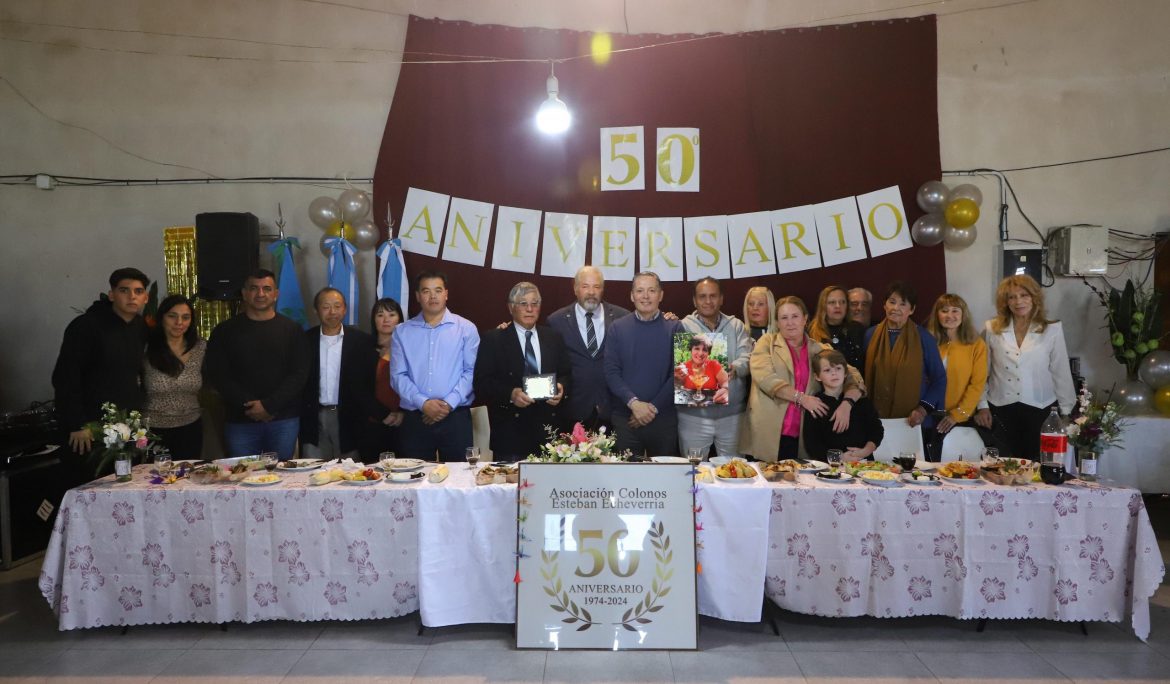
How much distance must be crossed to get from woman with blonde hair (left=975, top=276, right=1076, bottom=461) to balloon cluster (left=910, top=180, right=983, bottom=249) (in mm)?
967

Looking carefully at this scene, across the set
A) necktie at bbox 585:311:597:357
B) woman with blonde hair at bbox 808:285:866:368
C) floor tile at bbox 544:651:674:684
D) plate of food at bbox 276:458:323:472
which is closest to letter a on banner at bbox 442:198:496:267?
necktie at bbox 585:311:597:357

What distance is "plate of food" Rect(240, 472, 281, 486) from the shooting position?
341 cm

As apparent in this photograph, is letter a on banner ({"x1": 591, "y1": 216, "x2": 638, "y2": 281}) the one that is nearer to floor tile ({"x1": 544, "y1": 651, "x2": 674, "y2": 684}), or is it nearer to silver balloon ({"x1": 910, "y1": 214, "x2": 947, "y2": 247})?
silver balloon ({"x1": 910, "y1": 214, "x2": 947, "y2": 247})

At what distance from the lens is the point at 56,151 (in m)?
6.14

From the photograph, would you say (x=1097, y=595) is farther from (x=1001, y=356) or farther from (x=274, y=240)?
(x=274, y=240)

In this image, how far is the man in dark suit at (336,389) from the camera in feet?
15.2

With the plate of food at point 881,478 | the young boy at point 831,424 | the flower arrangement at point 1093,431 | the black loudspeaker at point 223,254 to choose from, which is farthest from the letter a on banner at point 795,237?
the black loudspeaker at point 223,254

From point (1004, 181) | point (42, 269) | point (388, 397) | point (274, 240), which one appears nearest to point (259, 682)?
point (388, 397)

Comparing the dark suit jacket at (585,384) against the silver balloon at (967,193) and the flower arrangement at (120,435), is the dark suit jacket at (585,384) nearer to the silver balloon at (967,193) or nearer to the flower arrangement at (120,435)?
the flower arrangement at (120,435)

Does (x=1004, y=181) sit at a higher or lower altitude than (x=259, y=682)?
higher

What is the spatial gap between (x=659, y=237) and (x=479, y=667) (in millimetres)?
3625

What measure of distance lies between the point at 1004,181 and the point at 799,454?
3.22 m

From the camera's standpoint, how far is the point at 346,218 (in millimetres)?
5715

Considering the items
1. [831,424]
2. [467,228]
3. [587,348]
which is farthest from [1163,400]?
[467,228]
